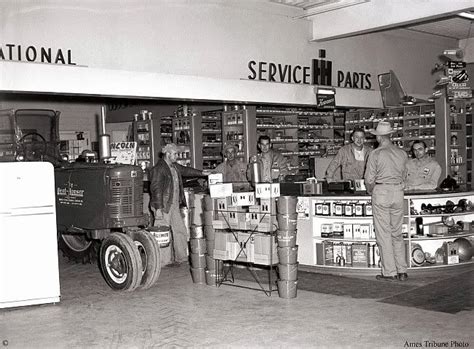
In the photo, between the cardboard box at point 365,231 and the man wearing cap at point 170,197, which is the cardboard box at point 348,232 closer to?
the cardboard box at point 365,231

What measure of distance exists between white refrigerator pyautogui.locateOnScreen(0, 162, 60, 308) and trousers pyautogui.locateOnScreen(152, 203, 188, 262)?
2406mm

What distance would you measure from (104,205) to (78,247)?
233 cm

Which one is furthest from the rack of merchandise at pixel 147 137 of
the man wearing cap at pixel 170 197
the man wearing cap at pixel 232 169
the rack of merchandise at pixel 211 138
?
the man wearing cap at pixel 170 197

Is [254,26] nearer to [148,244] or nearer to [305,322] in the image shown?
[148,244]

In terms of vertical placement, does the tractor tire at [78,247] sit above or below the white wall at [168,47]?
below

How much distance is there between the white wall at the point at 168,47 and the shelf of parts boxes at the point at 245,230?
2.57 metres

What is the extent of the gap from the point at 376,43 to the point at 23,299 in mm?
9132

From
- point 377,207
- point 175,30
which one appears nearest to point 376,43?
point 175,30

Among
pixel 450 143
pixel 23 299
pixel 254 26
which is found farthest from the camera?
pixel 450 143

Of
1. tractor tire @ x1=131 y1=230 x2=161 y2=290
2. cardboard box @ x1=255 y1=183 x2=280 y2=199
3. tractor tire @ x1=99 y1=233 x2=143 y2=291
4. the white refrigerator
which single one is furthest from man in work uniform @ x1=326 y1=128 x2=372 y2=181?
the white refrigerator

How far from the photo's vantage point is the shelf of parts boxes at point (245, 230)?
7.12 m

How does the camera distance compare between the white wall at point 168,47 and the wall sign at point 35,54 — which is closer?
the wall sign at point 35,54

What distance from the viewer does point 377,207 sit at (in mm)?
7836

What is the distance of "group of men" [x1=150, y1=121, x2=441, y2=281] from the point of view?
7.82 meters
